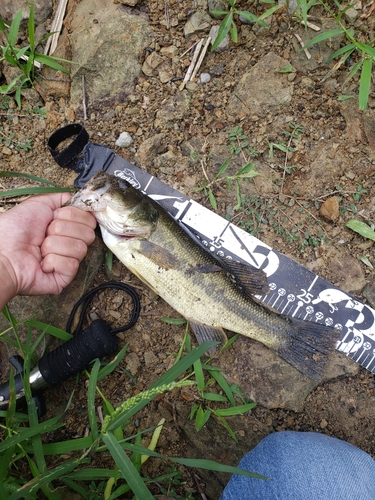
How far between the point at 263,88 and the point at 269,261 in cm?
163

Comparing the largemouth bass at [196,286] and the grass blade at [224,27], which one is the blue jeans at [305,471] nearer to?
the largemouth bass at [196,286]

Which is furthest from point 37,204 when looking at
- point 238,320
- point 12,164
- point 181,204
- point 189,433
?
point 189,433

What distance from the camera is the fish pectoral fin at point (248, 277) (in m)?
3.55

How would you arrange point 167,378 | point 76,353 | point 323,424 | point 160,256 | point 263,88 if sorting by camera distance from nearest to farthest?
point 167,378, point 76,353, point 160,256, point 323,424, point 263,88

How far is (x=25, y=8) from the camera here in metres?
3.90

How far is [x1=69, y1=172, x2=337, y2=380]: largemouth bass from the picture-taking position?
134 inches

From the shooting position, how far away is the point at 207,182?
3.81 metres

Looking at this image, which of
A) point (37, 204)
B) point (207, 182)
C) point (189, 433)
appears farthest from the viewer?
point (207, 182)

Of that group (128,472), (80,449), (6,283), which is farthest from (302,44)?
(80,449)

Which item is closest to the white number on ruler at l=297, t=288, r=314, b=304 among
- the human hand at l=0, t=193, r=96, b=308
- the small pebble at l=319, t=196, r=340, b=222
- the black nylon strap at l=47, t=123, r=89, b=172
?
the small pebble at l=319, t=196, r=340, b=222

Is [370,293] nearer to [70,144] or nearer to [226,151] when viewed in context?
[226,151]

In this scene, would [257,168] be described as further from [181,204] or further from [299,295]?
[299,295]

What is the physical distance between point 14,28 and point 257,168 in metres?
2.52

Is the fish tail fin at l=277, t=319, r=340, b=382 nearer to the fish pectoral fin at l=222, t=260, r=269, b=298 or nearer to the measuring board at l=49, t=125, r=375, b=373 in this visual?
the measuring board at l=49, t=125, r=375, b=373
